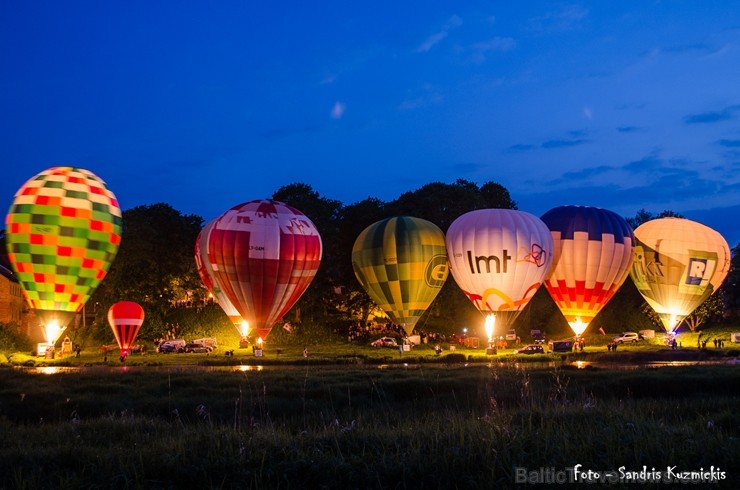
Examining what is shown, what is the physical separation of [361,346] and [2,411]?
3596 centimetres

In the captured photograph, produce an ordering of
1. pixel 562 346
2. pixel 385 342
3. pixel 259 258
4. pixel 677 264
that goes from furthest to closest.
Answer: pixel 385 342 < pixel 562 346 < pixel 677 264 < pixel 259 258

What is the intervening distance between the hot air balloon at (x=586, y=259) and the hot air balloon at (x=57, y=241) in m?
28.3

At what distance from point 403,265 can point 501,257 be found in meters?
6.20

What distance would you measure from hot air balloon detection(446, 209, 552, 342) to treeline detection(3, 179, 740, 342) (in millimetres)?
12810

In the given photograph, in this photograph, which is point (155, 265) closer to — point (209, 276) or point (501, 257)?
point (209, 276)

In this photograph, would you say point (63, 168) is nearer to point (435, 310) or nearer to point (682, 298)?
point (435, 310)

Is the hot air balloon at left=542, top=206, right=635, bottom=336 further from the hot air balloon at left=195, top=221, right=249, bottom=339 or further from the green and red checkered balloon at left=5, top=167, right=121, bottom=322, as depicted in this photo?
the green and red checkered balloon at left=5, top=167, right=121, bottom=322

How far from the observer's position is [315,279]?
57219 mm

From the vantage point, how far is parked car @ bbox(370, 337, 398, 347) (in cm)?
5325

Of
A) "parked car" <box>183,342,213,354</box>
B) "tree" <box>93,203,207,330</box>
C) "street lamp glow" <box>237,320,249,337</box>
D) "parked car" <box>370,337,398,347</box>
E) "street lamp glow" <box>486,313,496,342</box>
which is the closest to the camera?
"street lamp glow" <box>486,313,496,342</box>

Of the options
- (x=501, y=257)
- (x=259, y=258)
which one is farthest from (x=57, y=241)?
(x=501, y=257)

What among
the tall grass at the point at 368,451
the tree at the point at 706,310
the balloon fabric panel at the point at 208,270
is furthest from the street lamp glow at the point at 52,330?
the tree at the point at 706,310

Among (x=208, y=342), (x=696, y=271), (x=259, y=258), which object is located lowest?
(x=208, y=342)

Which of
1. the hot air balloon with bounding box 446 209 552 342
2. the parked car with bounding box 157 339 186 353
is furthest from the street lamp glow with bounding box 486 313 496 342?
the parked car with bounding box 157 339 186 353
